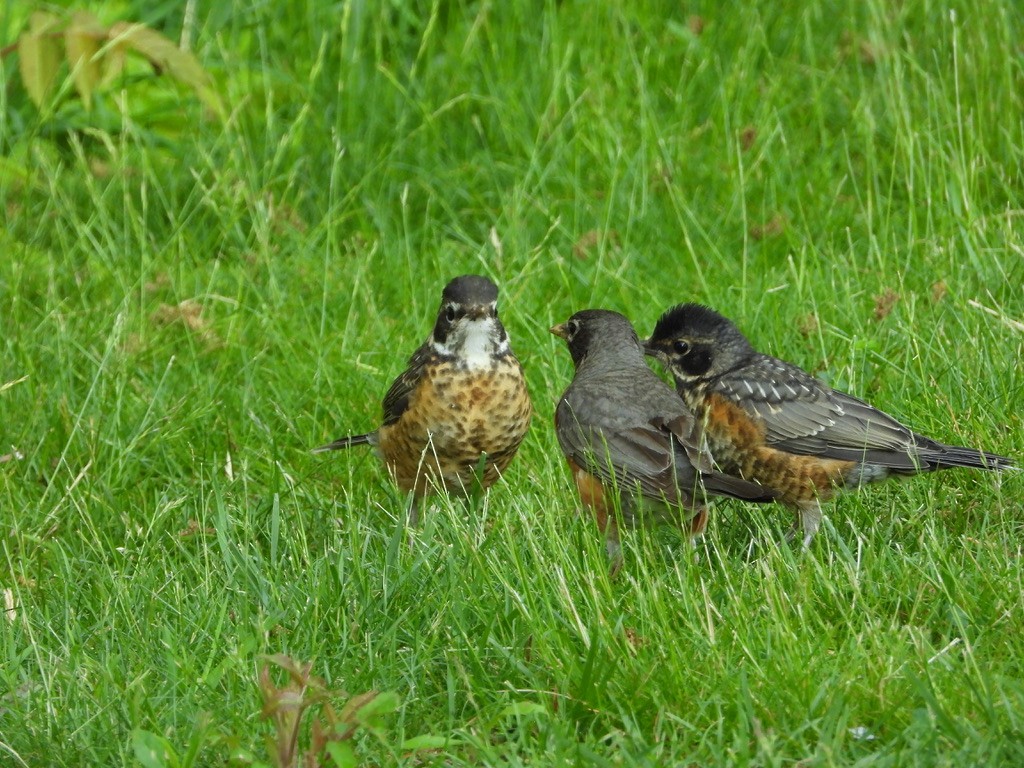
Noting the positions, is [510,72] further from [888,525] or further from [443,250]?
[888,525]

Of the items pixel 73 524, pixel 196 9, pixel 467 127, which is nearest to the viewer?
pixel 73 524

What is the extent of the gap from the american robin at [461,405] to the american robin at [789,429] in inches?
27.6

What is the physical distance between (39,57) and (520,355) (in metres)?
2.55

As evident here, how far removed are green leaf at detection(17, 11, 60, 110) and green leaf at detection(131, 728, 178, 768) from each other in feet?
13.6

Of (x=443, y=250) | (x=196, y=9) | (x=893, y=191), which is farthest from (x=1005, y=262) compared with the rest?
(x=196, y=9)

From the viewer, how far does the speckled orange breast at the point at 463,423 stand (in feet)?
17.5

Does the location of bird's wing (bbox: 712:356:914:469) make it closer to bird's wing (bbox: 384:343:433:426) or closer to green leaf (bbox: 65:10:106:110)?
bird's wing (bbox: 384:343:433:426)

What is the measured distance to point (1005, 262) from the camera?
627 cm

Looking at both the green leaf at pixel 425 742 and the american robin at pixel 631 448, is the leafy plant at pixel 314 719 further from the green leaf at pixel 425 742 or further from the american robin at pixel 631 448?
the american robin at pixel 631 448

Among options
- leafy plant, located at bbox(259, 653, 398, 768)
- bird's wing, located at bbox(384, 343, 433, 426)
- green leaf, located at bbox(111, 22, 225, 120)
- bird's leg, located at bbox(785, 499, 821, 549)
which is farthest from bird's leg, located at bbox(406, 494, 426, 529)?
green leaf, located at bbox(111, 22, 225, 120)

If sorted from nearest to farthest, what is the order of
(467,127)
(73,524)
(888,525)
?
1. (888,525)
2. (73,524)
3. (467,127)

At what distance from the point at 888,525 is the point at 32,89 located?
13.8 ft

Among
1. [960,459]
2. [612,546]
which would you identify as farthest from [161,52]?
[960,459]

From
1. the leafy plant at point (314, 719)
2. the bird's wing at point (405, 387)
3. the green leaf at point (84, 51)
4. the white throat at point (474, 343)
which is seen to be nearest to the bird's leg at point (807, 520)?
the white throat at point (474, 343)
